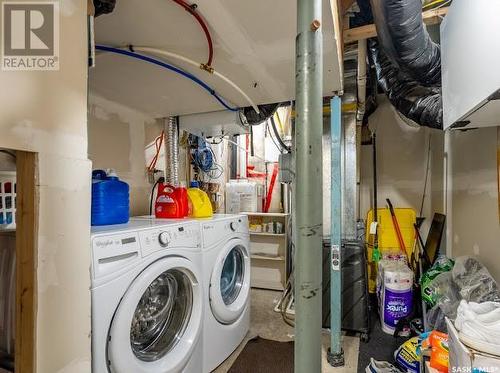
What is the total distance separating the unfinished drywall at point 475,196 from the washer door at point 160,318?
1.82m

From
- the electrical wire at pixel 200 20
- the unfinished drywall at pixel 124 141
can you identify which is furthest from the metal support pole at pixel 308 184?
the unfinished drywall at pixel 124 141

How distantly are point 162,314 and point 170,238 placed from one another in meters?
0.46

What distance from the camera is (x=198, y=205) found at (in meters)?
1.95

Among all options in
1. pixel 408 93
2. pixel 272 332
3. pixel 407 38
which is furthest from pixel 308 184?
pixel 408 93

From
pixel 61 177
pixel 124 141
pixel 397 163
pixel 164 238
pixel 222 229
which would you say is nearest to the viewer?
pixel 61 177

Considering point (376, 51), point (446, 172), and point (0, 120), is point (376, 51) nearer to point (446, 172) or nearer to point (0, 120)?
point (446, 172)

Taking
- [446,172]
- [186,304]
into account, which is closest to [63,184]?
[186,304]

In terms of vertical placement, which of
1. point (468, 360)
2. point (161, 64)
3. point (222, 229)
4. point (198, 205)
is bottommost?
point (468, 360)

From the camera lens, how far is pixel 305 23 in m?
0.61

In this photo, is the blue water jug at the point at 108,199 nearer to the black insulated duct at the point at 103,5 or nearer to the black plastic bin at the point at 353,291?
the black insulated duct at the point at 103,5

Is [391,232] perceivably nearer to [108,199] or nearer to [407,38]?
[407,38]

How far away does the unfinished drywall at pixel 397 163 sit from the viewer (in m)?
3.05

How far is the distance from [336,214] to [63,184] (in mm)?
1532

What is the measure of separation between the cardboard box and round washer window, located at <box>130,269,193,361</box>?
3.90 ft
